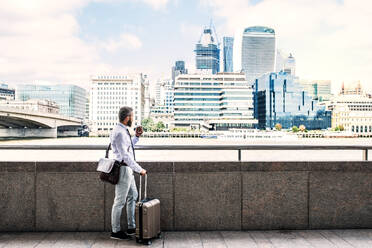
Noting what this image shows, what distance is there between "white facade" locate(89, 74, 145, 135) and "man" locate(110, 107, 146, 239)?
145172mm

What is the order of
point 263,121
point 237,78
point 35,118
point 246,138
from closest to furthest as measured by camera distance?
point 35,118, point 246,138, point 237,78, point 263,121

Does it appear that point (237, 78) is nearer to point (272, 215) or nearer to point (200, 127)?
point (200, 127)

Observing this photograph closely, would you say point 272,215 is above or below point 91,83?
below

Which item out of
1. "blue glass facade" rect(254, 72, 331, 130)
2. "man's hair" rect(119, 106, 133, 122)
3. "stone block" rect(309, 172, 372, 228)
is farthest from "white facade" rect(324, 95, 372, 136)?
"man's hair" rect(119, 106, 133, 122)

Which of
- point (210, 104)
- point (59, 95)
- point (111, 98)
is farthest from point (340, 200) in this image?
point (59, 95)

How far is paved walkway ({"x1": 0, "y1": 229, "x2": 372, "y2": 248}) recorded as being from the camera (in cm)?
496

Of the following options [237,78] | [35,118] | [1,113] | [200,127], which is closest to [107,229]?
[1,113]

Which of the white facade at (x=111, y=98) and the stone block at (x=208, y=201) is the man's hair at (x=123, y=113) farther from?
the white facade at (x=111, y=98)

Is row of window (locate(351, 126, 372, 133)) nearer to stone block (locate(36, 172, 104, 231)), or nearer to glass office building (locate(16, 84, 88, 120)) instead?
glass office building (locate(16, 84, 88, 120))

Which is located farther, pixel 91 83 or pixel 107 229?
pixel 91 83

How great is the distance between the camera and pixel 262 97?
156875mm

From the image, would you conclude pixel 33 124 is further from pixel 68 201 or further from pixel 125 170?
pixel 125 170

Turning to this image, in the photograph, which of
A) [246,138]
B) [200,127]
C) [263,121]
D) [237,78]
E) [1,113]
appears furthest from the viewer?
[263,121]

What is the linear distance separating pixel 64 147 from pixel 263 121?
15180cm
